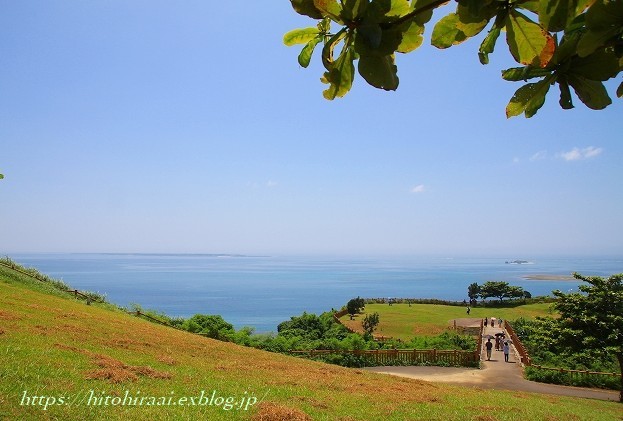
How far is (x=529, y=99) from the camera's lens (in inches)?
35.2

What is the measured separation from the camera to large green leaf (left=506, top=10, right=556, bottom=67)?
0.77 m

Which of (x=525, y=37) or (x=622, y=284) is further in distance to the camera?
(x=622, y=284)

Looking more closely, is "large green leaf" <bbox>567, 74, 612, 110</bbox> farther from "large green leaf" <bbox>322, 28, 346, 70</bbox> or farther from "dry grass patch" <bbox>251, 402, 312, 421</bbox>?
"dry grass patch" <bbox>251, 402, 312, 421</bbox>

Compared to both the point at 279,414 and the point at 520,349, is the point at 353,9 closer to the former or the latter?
the point at 279,414

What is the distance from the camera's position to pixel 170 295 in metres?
110

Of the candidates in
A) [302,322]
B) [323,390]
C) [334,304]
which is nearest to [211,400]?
[323,390]

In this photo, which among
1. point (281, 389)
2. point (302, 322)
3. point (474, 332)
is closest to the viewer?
point (281, 389)

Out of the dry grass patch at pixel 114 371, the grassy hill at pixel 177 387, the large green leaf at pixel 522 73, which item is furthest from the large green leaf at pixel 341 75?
the dry grass patch at pixel 114 371

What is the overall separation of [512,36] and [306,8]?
0.39 m

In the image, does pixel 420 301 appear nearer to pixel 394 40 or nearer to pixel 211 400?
pixel 211 400

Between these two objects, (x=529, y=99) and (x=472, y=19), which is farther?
(x=529, y=99)

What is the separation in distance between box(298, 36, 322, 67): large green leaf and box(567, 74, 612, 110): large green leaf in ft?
1.66

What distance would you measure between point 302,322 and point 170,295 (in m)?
89.0

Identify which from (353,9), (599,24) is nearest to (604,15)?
(599,24)
